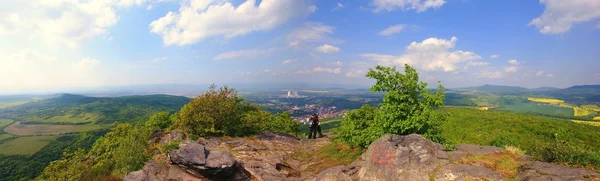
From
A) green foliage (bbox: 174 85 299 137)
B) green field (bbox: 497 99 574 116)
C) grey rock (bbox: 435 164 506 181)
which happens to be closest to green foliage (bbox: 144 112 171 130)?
green foliage (bbox: 174 85 299 137)

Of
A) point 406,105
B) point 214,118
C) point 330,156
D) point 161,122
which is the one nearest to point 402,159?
point 406,105

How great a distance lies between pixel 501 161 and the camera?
12.9m

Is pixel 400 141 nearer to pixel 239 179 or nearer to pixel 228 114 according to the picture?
pixel 239 179

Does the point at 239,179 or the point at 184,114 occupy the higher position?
the point at 184,114

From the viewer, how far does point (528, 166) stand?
38.7 feet

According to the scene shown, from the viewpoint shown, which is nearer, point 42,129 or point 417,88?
point 417,88

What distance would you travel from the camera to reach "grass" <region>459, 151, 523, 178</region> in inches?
472

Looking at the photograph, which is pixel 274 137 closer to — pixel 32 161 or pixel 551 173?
pixel 551 173

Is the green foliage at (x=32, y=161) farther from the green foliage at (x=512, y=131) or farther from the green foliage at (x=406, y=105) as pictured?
the green foliage at (x=512, y=131)

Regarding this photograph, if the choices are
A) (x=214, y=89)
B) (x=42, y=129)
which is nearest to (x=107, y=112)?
(x=42, y=129)

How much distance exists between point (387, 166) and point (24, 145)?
589ft

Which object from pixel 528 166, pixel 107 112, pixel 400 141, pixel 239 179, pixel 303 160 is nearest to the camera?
pixel 528 166

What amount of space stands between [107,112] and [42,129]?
37.9m

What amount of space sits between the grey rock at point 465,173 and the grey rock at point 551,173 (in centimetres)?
96
